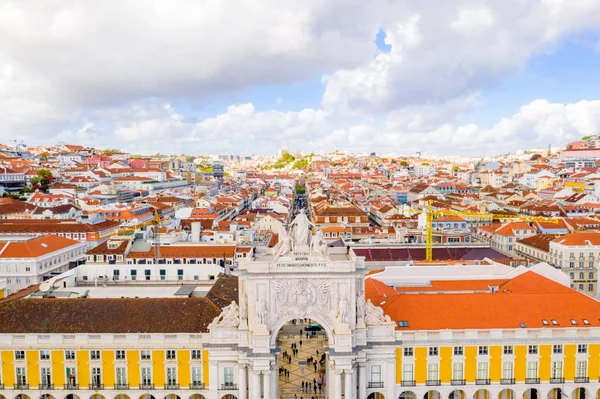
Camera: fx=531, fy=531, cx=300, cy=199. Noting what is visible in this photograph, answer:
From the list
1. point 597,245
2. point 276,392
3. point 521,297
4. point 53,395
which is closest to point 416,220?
point 597,245

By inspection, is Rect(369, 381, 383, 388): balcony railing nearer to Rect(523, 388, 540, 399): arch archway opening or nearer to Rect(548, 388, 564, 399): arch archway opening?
Rect(523, 388, 540, 399): arch archway opening

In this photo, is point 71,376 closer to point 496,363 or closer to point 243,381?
point 243,381

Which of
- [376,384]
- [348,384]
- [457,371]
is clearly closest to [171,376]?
[348,384]

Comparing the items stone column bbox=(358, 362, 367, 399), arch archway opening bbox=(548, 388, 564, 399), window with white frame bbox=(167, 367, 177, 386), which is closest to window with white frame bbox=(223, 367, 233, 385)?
window with white frame bbox=(167, 367, 177, 386)

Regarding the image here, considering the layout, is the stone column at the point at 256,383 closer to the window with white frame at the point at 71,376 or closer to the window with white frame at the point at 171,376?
the window with white frame at the point at 171,376

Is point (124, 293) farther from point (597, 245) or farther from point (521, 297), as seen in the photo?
point (597, 245)

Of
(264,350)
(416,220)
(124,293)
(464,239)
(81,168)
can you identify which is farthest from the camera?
(81,168)

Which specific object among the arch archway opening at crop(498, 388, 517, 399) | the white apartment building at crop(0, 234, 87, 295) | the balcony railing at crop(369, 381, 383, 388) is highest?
the white apartment building at crop(0, 234, 87, 295)
